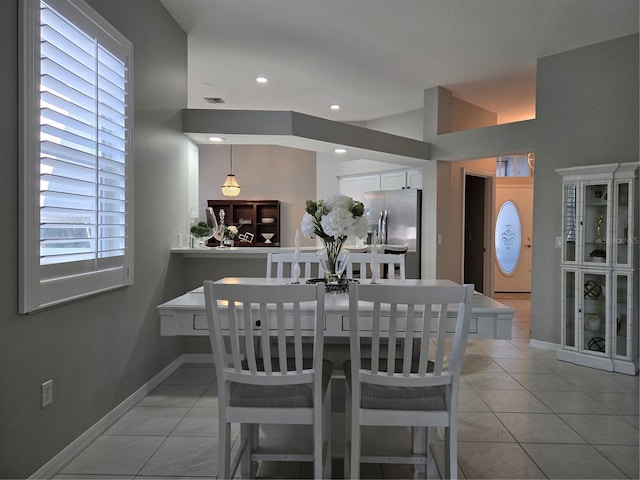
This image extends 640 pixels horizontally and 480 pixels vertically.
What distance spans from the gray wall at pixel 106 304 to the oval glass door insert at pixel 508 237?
6336mm

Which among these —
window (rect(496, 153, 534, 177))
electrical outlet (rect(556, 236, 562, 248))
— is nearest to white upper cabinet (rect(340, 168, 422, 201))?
electrical outlet (rect(556, 236, 562, 248))

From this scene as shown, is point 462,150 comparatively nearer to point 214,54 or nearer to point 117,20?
point 214,54

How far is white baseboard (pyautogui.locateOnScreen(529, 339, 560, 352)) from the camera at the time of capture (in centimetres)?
430

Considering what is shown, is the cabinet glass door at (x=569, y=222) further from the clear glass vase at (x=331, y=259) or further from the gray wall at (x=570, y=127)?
the clear glass vase at (x=331, y=259)

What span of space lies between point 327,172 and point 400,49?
11.3 feet

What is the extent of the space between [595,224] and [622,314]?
80cm

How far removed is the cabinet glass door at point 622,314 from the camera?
143 inches

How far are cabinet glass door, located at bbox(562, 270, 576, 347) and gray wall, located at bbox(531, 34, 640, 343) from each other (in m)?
0.31

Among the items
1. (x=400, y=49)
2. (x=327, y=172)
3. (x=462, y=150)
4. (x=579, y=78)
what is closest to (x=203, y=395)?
(x=400, y=49)

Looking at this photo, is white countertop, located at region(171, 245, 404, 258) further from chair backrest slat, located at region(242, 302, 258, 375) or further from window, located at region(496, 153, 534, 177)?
window, located at region(496, 153, 534, 177)

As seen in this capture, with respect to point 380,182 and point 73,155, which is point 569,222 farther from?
point 73,155

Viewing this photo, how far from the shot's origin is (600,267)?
12.3 feet

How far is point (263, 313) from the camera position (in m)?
1.66

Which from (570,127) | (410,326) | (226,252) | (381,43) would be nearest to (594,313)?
(570,127)
